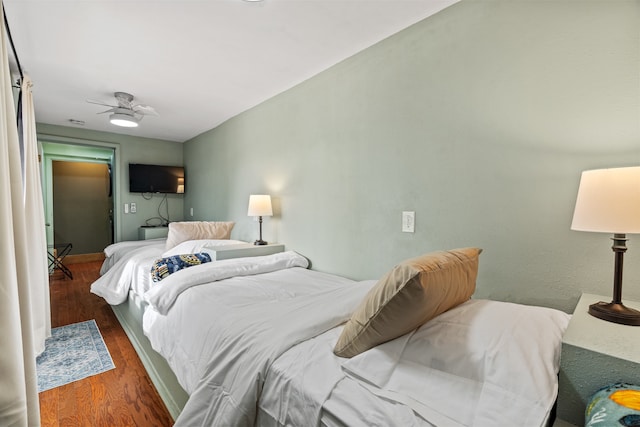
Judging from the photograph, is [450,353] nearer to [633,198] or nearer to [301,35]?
[633,198]

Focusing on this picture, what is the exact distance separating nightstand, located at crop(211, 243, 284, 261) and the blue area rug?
117 cm

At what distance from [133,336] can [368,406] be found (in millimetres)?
2604

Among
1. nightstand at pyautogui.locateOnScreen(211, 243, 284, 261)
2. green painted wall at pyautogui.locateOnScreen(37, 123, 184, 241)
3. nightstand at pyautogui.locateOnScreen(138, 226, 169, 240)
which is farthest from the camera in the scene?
nightstand at pyautogui.locateOnScreen(138, 226, 169, 240)

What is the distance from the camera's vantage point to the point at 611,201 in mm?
896

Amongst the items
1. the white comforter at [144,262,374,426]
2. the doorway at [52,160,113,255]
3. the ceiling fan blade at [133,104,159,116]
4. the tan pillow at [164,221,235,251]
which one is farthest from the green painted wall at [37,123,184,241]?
the white comforter at [144,262,374,426]

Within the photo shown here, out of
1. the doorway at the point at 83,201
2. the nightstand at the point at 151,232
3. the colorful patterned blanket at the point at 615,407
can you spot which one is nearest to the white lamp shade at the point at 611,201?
the colorful patterned blanket at the point at 615,407

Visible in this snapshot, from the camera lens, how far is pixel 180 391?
165 cm

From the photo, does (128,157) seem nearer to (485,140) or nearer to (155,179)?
(155,179)

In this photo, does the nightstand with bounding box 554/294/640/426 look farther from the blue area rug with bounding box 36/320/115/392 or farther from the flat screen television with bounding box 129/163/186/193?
the flat screen television with bounding box 129/163/186/193

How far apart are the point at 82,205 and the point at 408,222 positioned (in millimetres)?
6838

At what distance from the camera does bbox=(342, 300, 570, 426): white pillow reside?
705 mm

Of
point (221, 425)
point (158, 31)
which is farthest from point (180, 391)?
point (158, 31)

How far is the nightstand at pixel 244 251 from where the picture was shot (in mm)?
2389

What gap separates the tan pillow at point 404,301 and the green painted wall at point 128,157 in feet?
15.1
